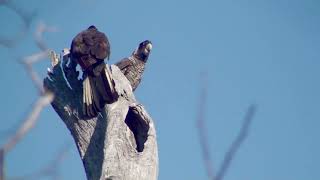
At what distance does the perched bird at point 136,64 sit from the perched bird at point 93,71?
711 millimetres

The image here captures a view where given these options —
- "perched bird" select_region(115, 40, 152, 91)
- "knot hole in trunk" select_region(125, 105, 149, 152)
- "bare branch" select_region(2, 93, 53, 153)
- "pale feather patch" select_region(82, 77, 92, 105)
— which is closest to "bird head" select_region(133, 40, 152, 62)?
"perched bird" select_region(115, 40, 152, 91)

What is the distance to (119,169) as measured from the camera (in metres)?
3.35

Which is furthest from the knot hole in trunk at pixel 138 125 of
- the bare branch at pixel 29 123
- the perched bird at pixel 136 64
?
the bare branch at pixel 29 123

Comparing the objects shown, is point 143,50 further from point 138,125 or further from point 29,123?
point 29,123

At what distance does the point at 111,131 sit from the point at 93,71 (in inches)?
28.7

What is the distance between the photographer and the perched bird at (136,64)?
5012 mm

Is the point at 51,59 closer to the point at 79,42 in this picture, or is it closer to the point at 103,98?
the point at 79,42

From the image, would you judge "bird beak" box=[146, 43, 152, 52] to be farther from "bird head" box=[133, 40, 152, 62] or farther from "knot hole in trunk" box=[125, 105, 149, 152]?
"knot hole in trunk" box=[125, 105, 149, 152]

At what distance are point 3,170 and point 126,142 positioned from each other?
253cm

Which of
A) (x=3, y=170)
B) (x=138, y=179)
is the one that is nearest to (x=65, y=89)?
(x=138, y=179)

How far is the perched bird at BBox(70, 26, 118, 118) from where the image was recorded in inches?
156

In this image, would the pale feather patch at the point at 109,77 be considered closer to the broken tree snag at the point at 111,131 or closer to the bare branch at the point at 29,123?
the broken tree snag at the point at 111,131

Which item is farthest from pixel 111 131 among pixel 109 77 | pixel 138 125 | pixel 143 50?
pixel 143 50

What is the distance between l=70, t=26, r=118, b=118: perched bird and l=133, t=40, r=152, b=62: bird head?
103cm
